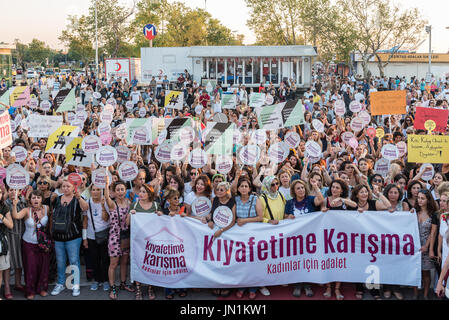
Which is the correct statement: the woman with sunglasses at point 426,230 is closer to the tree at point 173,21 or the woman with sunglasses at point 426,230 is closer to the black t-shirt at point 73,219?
the black t-shirt at point 73,219

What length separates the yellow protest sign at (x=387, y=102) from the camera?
10.8 m

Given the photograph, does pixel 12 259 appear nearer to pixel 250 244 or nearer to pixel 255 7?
pixel 250 244

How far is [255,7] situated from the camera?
4950cm

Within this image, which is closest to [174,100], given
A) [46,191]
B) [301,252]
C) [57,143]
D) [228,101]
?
[228,101]

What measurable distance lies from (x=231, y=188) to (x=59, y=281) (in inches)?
101

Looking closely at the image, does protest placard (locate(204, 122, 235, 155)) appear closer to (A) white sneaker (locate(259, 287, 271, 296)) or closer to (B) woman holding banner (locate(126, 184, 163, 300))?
(B) woman holding banner (locate(126, 184, 163, 300))

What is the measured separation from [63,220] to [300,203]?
119 inches

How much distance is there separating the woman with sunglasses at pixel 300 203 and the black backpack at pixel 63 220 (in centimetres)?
273

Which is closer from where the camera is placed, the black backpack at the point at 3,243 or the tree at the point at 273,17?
the black backpack at the point at 3,243

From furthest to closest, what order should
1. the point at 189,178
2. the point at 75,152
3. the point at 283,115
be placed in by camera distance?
the point at 283,115 < the point at 189,178 < the point at 75,152

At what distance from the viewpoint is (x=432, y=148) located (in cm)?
759

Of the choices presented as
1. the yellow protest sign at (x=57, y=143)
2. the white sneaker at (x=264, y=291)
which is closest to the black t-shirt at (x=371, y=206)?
the white sneaker at (x=264, y=291)

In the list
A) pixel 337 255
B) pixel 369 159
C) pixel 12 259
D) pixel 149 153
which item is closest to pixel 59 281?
pixel 12 259

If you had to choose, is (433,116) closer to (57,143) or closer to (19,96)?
(57,143)
